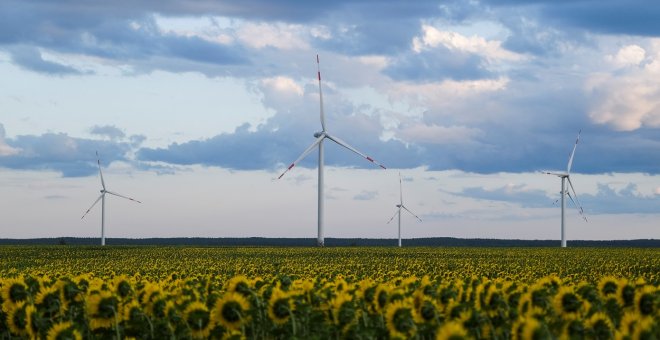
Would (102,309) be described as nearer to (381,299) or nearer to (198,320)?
(198,320)

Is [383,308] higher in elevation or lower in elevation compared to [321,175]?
lower

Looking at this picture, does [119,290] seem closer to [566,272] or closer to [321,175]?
[566,272]

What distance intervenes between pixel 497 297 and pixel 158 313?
5232 mm

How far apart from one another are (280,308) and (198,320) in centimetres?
119

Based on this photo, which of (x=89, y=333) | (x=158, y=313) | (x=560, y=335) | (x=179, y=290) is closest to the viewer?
(x=560, y=335)

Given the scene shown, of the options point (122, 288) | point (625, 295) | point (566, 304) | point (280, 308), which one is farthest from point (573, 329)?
point (122, 288)

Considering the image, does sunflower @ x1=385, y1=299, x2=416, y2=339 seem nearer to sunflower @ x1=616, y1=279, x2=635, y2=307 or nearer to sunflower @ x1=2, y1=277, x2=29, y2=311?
sunflower @ x1=616, y1=279, x2=635, y2=307

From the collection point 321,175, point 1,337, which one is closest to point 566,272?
point 1,337

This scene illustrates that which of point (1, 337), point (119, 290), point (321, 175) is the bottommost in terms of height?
point (1, 337)

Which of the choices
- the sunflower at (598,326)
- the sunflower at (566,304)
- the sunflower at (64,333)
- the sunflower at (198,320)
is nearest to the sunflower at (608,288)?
the sunflower at (566,304)

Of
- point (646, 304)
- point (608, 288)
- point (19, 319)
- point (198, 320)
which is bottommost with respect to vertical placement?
point (19, 319)

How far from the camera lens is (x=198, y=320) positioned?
1297cm

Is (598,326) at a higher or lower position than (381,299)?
lower

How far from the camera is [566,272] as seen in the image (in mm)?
49781
